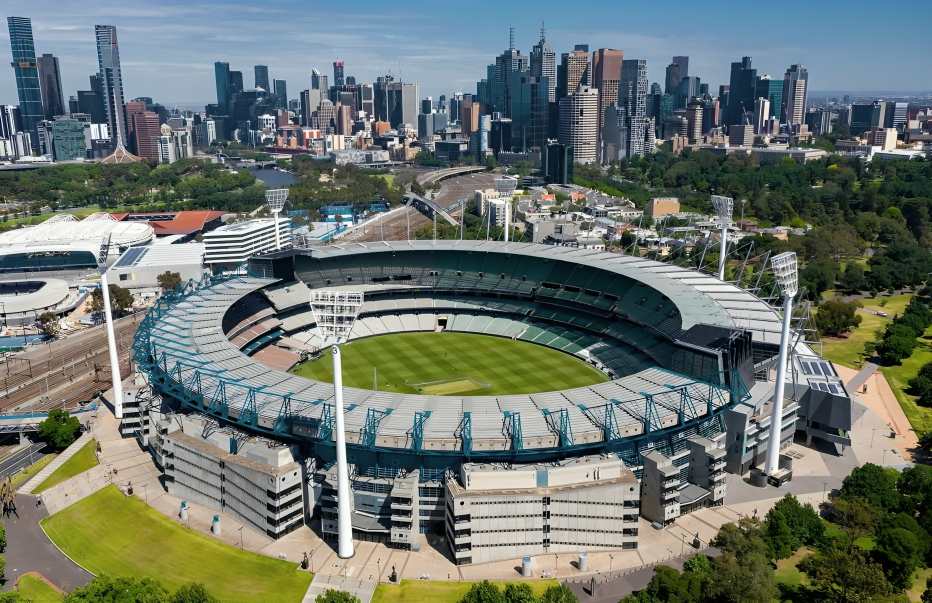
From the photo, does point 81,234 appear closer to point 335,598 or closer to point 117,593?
point 117,593

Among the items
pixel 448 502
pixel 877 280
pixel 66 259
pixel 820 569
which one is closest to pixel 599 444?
pixel 448 502

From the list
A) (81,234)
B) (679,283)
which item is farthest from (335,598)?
(81,234)

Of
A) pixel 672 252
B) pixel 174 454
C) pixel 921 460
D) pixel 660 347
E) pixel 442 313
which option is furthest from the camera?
pixel 672 252

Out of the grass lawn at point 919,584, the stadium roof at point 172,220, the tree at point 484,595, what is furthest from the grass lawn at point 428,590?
the stadium roof at point 172,220

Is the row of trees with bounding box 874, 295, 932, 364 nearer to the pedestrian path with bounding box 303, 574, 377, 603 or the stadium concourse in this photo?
the stadium concourse

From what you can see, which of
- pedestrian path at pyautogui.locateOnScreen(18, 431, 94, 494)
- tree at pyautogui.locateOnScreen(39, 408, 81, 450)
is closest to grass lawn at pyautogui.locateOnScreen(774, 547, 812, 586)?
pedestrian path at pyautogui.locateOnScreen(18, 431, 94, 494)

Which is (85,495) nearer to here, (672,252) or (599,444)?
(599,444)

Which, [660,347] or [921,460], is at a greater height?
[660,347]
